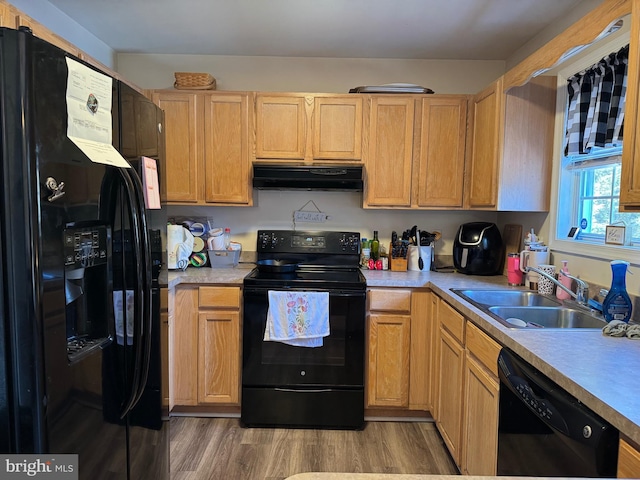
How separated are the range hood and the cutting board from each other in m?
1.09

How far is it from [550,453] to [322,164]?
209 centimetres

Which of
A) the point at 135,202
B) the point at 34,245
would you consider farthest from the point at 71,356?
the point at 135,202

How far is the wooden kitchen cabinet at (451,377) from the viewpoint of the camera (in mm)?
2004

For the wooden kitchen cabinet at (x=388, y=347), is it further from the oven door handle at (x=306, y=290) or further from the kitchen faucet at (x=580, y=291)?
the kitchen faucet at (x=580, y=291)

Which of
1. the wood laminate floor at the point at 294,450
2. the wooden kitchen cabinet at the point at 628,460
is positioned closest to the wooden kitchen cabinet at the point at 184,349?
the wood laminate floor at the point at 294,450

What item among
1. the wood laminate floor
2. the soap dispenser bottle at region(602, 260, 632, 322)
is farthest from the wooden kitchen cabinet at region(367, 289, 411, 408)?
the soap dispenser bottle at region(602, 260, 632, 322)

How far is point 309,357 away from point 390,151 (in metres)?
1.47

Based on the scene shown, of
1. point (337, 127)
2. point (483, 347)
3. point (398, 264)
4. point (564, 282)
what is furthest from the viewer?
point (398, 264)

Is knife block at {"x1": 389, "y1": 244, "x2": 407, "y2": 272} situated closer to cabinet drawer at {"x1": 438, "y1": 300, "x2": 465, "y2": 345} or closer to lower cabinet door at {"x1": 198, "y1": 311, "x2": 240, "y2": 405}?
cabinet drawer at {"x1": 438, "y1": 300, "x2": 465, "y2": 345}

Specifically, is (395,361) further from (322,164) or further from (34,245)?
(34,245)

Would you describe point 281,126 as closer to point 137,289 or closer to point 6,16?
point 6,16

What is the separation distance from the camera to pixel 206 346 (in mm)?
2525

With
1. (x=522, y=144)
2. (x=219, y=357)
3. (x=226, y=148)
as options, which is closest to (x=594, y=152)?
(x=522, y=144)

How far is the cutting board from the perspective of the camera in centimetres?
271
